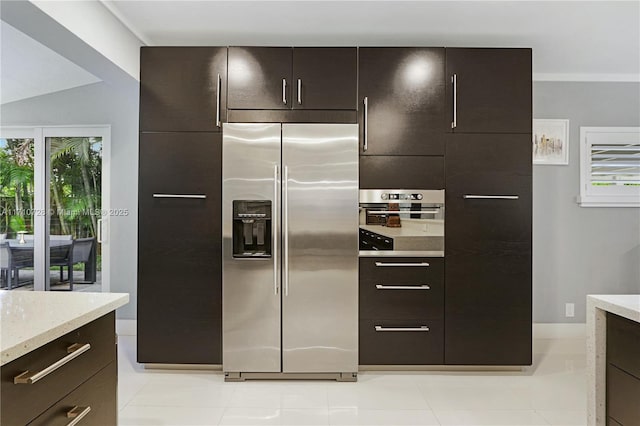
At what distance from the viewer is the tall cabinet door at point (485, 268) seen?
2.79 metres

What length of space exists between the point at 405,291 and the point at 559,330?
1806 millimetres

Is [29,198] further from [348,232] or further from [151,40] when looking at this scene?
[348,232]

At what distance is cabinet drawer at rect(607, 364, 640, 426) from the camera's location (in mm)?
1365

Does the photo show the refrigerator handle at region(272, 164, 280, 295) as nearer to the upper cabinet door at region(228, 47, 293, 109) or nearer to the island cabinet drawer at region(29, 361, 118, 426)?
the upper cabinet door at region(228, 47, 293, 109)

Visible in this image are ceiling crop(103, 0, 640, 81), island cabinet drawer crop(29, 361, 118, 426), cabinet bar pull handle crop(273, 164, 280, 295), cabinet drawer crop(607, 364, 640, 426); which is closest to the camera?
island cabinet drawer crop(29, 361, 118, 426)

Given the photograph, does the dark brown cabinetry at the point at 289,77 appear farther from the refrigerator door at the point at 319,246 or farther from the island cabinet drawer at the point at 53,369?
the island cabinet drawer at the point at 53,369

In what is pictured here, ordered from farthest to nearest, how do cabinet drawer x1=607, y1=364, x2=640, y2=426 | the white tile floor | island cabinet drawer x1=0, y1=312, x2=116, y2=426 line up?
the white tile floor < cabinet drawer x1=607, y1=364, x2=640, y2=426 < island cabinet drawer x1=0, y1=312, x2=116, y2=426

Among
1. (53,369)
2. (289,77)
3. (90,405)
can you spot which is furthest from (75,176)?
(53,369)

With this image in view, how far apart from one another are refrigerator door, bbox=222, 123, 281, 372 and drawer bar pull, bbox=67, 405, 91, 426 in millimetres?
1506

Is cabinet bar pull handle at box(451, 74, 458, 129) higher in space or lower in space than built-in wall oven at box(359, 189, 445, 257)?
higher

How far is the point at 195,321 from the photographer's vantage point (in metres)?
2.77

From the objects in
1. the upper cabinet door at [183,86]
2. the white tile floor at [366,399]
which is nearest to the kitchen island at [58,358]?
the white tile floor at [366,399]

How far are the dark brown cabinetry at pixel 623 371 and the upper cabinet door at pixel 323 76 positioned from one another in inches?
78.5

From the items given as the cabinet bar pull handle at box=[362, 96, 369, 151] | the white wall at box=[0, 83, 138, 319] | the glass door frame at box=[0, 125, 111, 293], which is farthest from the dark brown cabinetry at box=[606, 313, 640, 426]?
the glass door frame at box=[0, 125, 111, 293]
